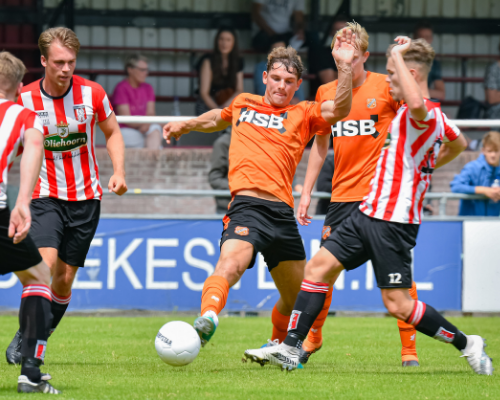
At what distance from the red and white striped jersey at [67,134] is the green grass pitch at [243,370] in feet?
3.98

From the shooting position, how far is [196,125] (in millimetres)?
5598

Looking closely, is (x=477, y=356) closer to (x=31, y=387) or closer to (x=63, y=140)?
(x=31, y=387)

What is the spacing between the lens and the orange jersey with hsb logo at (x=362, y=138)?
555cm

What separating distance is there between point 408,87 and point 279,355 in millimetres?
1789

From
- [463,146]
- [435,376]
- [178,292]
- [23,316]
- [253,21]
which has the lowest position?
[178,292]

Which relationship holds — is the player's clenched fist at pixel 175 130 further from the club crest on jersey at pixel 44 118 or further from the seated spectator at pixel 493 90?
the seated spectator at pixel 493 90

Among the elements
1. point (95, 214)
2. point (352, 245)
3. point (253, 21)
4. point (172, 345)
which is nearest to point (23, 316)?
point (172, 345)

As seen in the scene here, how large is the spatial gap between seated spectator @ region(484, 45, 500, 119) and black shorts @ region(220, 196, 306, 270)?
8.89 meters

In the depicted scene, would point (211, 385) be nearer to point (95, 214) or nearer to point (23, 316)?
point (23, 316)

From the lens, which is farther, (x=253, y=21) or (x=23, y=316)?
(x=253, y=21)

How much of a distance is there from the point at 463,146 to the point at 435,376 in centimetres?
148

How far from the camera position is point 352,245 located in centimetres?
473

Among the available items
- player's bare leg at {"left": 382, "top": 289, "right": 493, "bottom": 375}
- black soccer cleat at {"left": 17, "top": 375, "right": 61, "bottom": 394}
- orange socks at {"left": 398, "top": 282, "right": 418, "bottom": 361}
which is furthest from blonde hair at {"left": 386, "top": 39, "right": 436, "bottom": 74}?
black soccer cleat at {"left": 17, "top": 375, "right": 61, "bottom": 394}

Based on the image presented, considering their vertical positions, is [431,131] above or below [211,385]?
above
